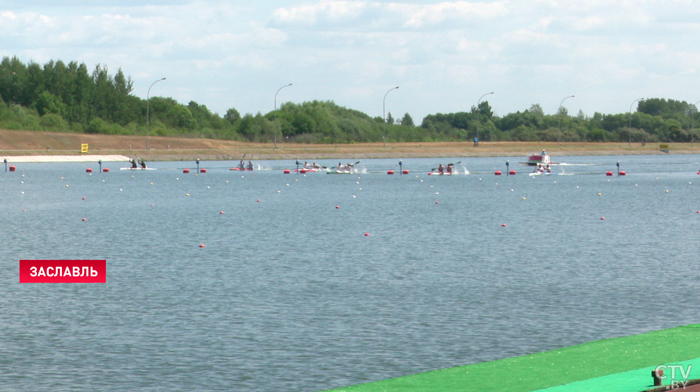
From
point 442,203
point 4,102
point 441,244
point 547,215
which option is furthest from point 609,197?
point 4,102

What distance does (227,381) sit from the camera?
13.0 metres

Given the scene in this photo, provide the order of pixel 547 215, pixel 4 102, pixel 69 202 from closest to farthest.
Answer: pixel 547 215
pixel 69 202
pixel 4 102

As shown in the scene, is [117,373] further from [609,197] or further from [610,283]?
[609,197]

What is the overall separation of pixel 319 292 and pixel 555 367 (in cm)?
847

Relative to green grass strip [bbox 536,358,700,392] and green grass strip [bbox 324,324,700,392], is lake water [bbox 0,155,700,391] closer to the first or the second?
green grass strip [bbox 324,324,700,392]

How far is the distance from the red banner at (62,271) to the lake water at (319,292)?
0.34 meters

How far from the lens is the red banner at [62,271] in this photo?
73.3 ft

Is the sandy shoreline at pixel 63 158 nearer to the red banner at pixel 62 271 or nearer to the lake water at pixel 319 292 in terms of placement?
the lake water at pixel 319 292

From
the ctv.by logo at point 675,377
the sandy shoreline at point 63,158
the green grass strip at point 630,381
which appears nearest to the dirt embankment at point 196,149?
the sandy shoreline at point 63,158

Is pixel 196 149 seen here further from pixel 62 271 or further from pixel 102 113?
pixel 62 271

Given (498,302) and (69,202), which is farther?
(69,202)

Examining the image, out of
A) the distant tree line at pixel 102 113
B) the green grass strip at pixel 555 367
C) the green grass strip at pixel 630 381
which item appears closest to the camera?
the green grass strip at pixel 630 381

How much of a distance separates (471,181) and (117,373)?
228 feet

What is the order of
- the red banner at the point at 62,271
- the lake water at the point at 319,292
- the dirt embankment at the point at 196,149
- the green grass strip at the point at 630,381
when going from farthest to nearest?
the dirt embankment at the point at 196,149 → the red banner at the point at 62,271 → the lake water at the point at 319,292 → the green grass strip at the point at 630,381
